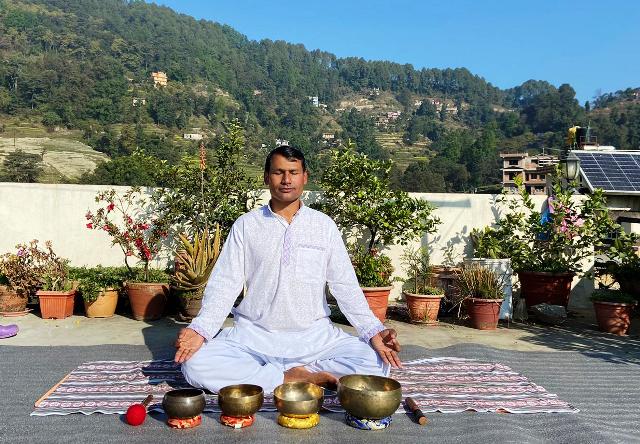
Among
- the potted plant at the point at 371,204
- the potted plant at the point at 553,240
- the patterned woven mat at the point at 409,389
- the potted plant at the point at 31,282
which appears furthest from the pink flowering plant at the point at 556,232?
the potted plant at the point at 31,282

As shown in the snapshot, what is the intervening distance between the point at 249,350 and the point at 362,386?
2.36 ft

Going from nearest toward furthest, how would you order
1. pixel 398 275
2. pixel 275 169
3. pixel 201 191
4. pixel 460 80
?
pixel 275 169, pixel 201 191, pixel 398 275, pixel 460 80

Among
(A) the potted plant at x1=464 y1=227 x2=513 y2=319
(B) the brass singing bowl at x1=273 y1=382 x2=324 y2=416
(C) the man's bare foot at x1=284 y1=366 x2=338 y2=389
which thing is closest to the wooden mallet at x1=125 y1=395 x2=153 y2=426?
(B) the brass singing bowl at x1=273 y1=382 x2=324 y2=416

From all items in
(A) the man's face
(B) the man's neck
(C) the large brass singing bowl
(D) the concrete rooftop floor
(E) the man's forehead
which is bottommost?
(D) the concrete rooftop floor

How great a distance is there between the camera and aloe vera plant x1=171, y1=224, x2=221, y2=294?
5.98m

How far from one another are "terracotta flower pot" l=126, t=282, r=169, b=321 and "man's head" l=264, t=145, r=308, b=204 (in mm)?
3281

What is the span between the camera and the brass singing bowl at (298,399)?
2.62 meters

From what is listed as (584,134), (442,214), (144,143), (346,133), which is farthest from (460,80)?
(442,214)

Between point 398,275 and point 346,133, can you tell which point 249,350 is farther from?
point 346,133

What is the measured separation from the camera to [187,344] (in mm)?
2957

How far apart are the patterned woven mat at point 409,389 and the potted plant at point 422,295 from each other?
1.96 m

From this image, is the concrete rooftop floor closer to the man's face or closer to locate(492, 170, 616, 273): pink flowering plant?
locate(492, 170, 616, 273): pink flowering plant

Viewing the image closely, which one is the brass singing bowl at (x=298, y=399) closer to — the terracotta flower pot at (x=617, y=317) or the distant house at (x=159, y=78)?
the terracotta flower pot at (x=617, y=317)

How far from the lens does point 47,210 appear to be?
6.96 m
